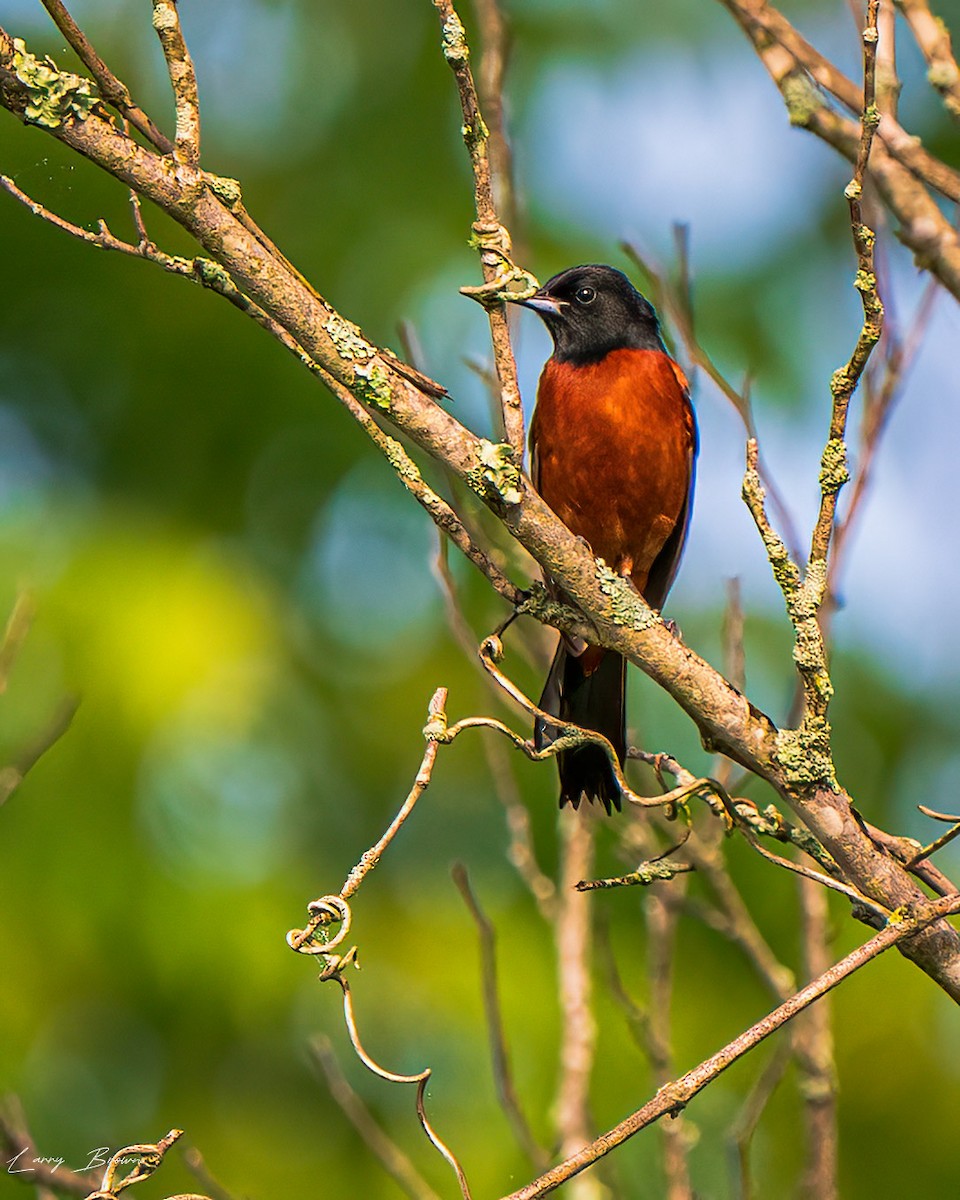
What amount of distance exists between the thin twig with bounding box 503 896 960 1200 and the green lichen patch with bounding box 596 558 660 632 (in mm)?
619

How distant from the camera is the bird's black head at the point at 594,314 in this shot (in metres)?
4.47

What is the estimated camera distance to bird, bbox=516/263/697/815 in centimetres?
414

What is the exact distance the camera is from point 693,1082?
1860mm

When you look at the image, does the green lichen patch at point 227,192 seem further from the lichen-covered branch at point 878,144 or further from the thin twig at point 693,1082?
the thin twig at point 693,1082

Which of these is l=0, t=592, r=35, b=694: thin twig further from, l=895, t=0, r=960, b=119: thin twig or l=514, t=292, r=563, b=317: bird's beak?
l=895, t=0, r=960, b=119: thin twig

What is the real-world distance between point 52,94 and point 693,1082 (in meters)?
1.55

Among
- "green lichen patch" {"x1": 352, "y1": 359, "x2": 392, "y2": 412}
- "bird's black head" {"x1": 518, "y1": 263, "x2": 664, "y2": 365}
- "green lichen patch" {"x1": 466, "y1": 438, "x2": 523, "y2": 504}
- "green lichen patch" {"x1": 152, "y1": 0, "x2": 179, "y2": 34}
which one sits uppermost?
"bird's black head" {"x1": 518, "y1": 263, "x2": 664, "y2": 365}

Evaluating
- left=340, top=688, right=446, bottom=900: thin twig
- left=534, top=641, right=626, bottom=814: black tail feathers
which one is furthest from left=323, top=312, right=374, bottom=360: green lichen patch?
left=534, top=641, right=626, bottom=814: black tail feathers

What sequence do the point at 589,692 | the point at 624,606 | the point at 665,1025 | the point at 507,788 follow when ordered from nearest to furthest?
the point at 624,606 → the point at 665,1025 → the point at 507,788 → the point at 589,692

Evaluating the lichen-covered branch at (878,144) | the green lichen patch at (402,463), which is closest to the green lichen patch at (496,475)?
the green lichen patch at (402,463)

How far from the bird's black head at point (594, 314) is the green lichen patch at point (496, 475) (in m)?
2.24

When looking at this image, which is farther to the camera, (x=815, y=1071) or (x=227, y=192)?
(x=815, y=1071)

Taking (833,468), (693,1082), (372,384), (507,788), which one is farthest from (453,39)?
(507,788)

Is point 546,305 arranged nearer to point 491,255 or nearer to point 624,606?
point 491,255
